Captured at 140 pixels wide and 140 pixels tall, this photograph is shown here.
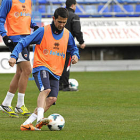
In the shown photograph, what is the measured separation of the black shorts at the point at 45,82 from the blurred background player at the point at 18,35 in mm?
1472

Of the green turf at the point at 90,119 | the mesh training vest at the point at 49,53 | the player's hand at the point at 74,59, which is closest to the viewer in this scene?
the green turf at the point at 90,119

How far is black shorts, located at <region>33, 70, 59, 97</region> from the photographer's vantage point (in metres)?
5.93

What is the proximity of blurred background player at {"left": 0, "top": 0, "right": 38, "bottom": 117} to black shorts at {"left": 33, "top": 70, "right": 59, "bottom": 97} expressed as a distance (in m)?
1.47

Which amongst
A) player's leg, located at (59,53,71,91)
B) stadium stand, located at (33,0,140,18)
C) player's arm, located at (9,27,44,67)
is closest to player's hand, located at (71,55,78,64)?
player's arm, located at (9,27,44,67)

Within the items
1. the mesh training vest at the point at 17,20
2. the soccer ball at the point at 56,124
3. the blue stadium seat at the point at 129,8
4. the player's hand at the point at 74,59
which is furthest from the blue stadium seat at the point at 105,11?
the soccer ball at the point at 56,124

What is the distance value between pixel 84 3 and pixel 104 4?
122cm

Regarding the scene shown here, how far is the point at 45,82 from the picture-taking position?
593 centimetres

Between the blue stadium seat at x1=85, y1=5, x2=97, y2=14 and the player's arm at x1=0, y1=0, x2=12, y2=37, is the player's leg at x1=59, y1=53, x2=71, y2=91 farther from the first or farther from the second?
the blue stadium seat at x1=85, y1=5, x2=97, y2=14

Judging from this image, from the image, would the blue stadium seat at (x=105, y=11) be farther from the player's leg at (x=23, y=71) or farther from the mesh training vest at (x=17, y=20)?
the player's leg at (x=23, y=71)

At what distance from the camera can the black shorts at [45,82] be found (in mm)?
5925

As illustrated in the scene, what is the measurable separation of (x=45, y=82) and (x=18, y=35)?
194 cm

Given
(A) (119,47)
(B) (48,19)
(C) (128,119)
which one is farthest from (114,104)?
(A) (119,47)

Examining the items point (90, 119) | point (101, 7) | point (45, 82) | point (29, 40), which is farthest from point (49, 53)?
point (101, 7)

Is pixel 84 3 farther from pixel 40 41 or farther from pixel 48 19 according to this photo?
pixel 40 41
